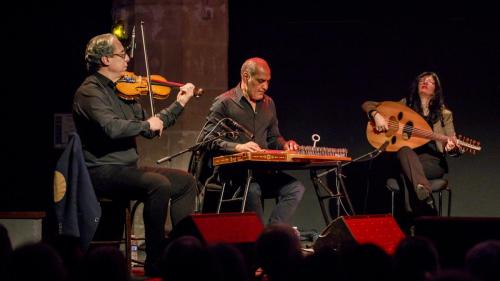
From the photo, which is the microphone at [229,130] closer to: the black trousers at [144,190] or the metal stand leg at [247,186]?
the metal stand leg at [247,186]

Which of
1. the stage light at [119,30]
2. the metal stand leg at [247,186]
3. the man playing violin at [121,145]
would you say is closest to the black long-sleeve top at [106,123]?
the man playing violin at [121,145]

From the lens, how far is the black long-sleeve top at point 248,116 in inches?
239

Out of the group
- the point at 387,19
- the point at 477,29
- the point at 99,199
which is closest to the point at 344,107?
the point at 387,19

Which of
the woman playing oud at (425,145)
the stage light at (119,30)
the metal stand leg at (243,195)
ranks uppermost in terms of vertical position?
the stage light at (119,30)

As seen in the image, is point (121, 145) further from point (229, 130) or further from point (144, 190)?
point (229, 130)

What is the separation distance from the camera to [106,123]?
477 centimetres

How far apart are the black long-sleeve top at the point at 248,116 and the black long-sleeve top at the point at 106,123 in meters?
0.99

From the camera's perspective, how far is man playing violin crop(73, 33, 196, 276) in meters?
4.79

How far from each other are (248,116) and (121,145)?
142 cm

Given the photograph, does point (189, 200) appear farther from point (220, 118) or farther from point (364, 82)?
point (364, 82)

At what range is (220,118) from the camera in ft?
19.8

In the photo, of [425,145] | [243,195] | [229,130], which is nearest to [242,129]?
[229,130]

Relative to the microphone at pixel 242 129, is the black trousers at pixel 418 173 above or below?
below

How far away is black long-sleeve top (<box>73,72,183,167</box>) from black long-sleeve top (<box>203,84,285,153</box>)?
0.99 metres
